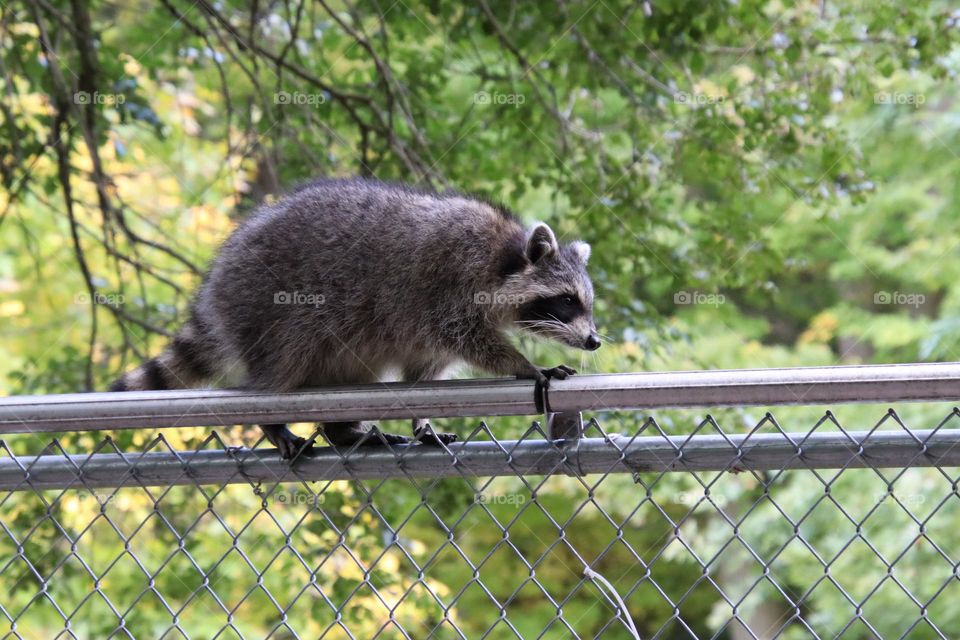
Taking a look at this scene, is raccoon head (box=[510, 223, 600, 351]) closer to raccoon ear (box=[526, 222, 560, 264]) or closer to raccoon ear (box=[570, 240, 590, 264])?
raccoon ear (box=[526, 222, 560, 264])

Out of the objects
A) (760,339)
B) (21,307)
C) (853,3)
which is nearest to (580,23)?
(853,3)

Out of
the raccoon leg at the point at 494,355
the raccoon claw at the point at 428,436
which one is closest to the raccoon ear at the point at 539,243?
the raccoon leg at the point at 494,355

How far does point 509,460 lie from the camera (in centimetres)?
234

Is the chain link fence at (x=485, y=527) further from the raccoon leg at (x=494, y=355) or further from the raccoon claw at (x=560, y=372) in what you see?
the raccoon leg at (x=494, y=355)

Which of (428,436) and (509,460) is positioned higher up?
(509,460)

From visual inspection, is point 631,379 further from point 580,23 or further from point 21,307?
point 21,307

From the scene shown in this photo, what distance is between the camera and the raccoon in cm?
384

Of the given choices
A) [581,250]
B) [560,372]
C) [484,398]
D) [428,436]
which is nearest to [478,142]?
[581,250]

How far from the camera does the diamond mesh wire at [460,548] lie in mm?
2545

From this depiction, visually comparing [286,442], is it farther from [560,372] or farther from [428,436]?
[560,372]

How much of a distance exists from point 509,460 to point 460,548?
9.32 feet

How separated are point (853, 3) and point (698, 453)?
4.26m

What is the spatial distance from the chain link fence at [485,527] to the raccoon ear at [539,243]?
0.81m

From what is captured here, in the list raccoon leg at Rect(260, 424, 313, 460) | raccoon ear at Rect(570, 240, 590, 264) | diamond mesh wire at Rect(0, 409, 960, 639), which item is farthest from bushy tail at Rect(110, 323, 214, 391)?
raccoon ear at Rect(570, 240, 590, 264)
